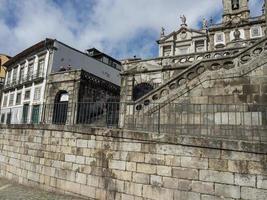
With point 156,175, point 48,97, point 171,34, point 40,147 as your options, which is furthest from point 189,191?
point 171,34

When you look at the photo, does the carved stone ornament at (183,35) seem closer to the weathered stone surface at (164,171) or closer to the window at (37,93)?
the window at (37,93)

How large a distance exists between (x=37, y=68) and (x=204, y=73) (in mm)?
19003

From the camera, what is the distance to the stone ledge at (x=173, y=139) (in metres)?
5.16

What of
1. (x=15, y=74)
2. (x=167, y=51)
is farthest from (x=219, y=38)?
(x=15, y=74)

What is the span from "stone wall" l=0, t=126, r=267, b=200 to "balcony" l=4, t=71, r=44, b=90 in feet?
46.0

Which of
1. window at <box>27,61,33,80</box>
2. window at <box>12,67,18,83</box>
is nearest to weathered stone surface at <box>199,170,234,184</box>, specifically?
window at <box>27,61,33,80</box>

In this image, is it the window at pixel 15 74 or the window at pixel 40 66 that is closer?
the window at pixel 40 66

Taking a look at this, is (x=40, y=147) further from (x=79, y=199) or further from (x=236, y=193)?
(x=236, y=193)

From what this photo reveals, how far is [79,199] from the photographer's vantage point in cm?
737

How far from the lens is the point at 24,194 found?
809 cm

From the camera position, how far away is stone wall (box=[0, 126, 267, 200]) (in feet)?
17.1

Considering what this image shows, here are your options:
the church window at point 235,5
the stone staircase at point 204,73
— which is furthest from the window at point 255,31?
the stone staircase at point 204,73

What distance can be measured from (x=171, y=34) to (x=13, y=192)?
2876 cm

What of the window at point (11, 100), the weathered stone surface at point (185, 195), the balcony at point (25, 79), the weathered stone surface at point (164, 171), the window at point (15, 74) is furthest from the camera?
the window at point (15, 74)
